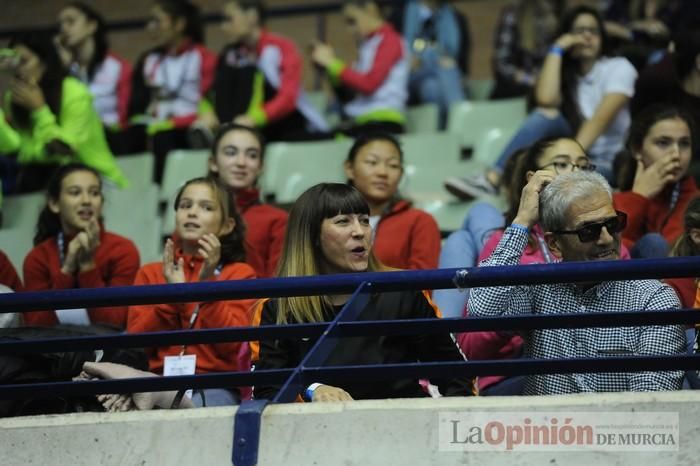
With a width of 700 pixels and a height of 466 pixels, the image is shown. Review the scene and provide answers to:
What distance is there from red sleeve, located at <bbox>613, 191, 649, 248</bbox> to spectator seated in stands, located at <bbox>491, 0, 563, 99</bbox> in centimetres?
343

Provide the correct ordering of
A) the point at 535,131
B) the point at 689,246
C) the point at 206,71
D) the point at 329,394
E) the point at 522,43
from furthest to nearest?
the point at 522,43 < the point at 206,71 < the point at 535,131 < the point at 689,246 < the point at 329,394

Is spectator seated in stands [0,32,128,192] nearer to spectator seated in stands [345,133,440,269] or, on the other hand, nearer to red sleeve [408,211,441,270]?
spectator seated in stands [345,133,440,269]

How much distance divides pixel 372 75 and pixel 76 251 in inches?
126

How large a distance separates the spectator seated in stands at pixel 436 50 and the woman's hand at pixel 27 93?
2.66 m

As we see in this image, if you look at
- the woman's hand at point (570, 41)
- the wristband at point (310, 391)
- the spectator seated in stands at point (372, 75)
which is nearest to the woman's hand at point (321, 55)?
the spectator seated in stands at point (372, 75)

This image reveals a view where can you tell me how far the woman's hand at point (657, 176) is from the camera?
5957 mm

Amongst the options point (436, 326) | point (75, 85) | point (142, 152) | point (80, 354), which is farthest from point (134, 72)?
point (436, 326)

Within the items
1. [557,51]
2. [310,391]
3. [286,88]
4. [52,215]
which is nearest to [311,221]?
[310,391]

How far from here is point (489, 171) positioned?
715 centimetres

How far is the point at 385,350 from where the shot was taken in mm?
4566

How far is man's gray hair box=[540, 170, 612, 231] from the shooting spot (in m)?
4.45

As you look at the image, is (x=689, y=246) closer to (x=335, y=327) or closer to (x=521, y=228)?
(x=521, y=228)

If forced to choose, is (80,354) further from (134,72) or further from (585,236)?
(134,72)

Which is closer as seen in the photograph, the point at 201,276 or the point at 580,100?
the point at 201,276
